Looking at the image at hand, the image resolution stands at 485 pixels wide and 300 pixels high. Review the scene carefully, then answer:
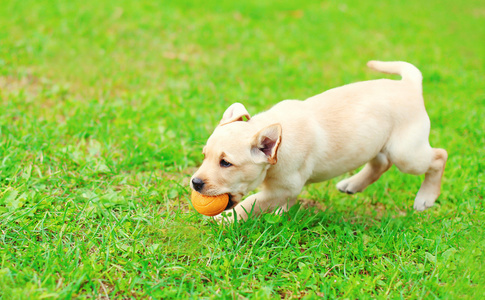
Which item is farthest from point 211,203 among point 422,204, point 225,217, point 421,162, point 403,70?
point 403,70

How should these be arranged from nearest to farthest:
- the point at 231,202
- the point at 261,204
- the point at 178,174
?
1. the point at 231,202
2. the point at 261,204
3. the point at 178,174

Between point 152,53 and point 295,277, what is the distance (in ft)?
17.7

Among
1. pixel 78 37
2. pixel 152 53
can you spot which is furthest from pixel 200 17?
pixel 78 37

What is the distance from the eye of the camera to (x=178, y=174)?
452cm

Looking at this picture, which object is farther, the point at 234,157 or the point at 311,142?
the point at 311,142

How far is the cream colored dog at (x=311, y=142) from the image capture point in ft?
10.7

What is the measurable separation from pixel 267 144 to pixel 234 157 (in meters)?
0.28

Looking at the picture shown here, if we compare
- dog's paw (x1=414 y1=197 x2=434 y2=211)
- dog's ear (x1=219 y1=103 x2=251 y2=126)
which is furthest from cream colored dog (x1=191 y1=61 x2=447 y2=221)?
dog's paw (x1=414 y1=197 x2=434 y2=211)

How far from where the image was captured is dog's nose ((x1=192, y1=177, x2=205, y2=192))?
3.21 metres

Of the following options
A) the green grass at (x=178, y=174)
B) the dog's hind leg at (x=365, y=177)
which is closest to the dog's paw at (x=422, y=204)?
the green grass at (x=178, y=174)

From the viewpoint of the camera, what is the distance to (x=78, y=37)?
7480mm

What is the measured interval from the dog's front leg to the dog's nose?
1.71 feet

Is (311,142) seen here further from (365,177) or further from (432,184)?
(432,184)

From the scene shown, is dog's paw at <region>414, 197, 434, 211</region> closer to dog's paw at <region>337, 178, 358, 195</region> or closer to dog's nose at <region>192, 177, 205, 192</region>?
dog's paw at <region>337, 178, 358, 195</region>
